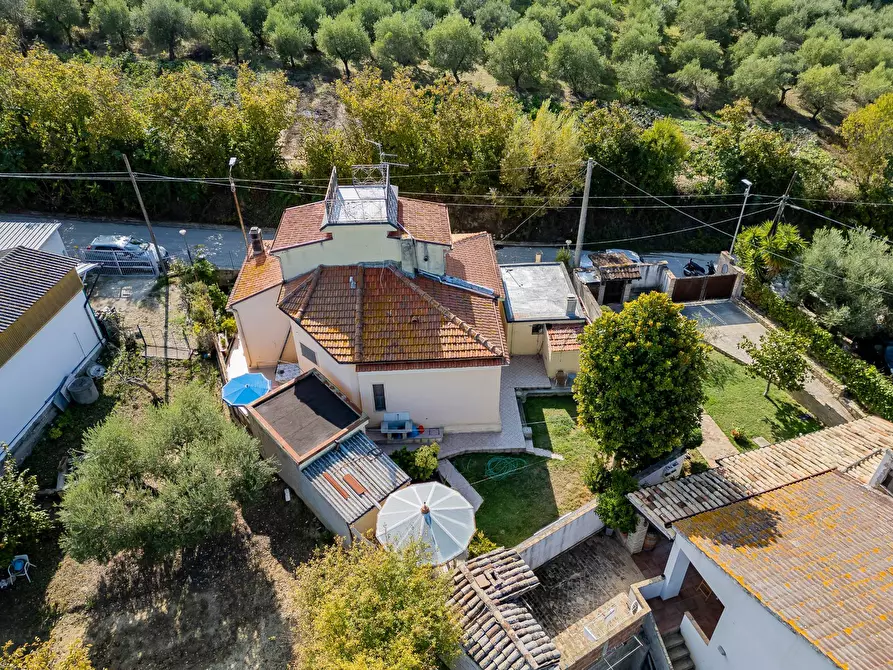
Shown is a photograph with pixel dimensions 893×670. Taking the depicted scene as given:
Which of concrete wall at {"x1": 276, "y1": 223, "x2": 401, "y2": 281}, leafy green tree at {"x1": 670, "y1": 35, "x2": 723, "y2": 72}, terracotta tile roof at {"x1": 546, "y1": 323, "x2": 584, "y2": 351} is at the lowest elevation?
terracotta tile roof at {"x1": 546, "y1": 323, "x2": 584, "y2": 351}

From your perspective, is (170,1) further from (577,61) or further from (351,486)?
(351,486)

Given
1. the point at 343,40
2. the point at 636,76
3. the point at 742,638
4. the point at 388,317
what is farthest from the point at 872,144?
the point at 343,40

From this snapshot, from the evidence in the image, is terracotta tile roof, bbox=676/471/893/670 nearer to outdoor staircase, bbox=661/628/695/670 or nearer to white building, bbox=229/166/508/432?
outdoor staircase, bbox=661/628/695/670

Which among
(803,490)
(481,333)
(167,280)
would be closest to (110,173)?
(167,280)

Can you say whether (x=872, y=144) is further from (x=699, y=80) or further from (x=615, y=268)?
(x=699, y=80)

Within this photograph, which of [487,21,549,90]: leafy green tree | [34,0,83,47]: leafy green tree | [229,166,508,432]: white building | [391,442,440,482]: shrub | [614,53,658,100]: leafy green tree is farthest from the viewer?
[34,0,83,47]: leafy green tree

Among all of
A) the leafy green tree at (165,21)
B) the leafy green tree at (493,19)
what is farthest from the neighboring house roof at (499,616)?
the leafy green tree at (493,19)

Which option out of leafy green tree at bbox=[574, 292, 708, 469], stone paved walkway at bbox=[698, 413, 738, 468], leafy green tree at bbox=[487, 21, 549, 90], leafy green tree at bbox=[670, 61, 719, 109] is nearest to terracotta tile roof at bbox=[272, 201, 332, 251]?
leafy green tree at bbox=[574, 292, 708, 469]
